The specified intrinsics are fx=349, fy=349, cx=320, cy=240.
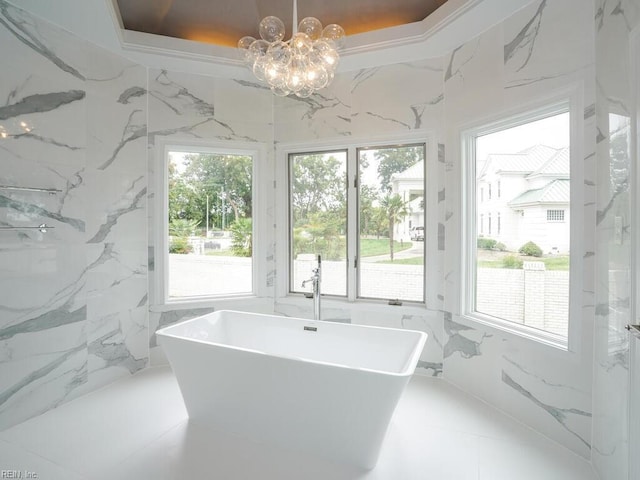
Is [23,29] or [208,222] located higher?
[23,29]

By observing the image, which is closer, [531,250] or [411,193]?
[531,250]

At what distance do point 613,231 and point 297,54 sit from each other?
1831mm

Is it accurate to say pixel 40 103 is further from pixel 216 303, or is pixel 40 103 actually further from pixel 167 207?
pixel 216 303

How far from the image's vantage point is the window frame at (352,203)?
9.84 feet

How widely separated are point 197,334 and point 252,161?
176 centimetres

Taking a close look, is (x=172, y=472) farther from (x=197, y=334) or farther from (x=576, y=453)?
(x=576, y=453)

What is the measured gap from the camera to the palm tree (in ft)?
10.4

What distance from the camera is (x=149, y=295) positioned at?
322 centimetres

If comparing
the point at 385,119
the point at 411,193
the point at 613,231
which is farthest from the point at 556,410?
the point at 385,119

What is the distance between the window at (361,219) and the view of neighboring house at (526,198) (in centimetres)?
56

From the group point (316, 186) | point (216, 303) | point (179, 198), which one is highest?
point (316, 186)

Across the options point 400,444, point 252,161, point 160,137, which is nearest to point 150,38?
point 160,137

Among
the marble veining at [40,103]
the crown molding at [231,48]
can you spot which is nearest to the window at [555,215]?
the crown molding at [231,48]

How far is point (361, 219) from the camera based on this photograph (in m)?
3.32
